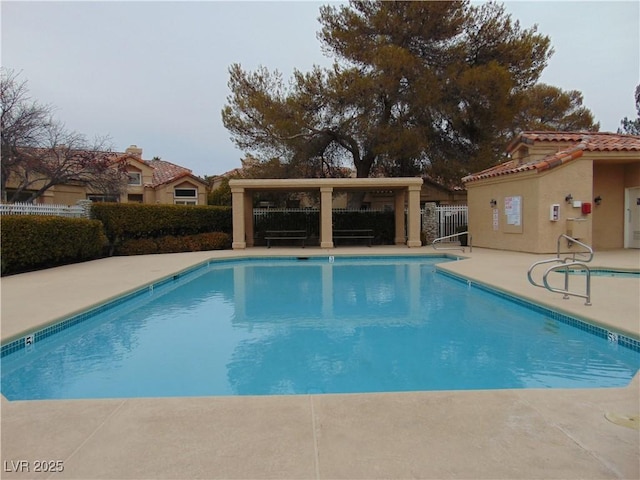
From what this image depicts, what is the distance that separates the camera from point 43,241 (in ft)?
41.1

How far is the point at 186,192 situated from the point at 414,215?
22.2 meters

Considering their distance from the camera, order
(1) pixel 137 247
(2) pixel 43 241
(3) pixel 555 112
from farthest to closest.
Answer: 1. (3) pixel 555 112
2. (1) pixel 137 247
3. (2) pixel 43 241

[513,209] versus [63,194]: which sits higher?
[63,194]

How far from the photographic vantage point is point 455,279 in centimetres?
1135

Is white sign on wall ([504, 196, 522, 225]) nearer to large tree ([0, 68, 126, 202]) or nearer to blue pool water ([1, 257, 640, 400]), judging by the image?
blue pool water ([1, 257, 640, 400])

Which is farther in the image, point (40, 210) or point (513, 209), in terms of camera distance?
point (513, 209)

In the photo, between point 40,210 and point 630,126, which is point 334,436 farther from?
point 630,126

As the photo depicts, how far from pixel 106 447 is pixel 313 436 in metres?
1.36

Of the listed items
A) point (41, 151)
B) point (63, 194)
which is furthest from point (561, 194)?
point (63, 194)

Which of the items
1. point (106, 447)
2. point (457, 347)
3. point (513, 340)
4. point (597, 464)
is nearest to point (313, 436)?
point (106, 447)

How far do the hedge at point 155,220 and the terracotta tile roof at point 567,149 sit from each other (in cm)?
1152

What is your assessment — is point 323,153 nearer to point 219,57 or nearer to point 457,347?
point 219,57

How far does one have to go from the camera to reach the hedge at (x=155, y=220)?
55.7 feet

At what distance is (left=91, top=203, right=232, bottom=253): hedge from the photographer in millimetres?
16984
